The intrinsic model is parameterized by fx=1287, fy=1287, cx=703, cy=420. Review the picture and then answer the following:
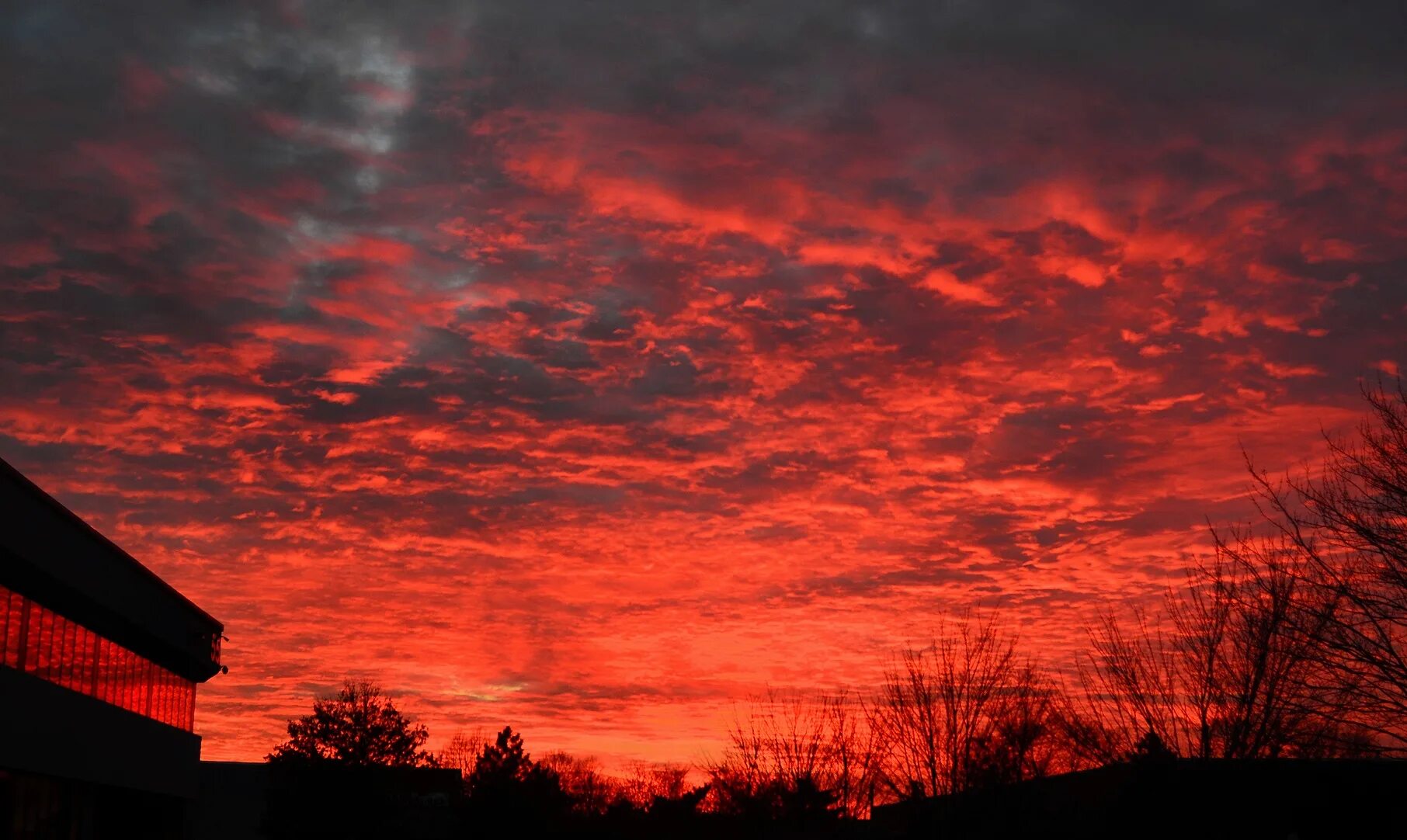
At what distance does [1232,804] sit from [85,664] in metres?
38.2

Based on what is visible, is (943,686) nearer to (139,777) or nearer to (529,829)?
(139,777)

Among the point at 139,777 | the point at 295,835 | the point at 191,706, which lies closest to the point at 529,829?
the point at 295,835

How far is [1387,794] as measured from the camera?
28391 millimetres

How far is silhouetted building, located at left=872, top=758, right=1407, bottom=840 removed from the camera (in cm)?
2888

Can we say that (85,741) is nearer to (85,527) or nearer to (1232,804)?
(85,527)

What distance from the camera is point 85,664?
46.2 m

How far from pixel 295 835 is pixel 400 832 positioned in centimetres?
591

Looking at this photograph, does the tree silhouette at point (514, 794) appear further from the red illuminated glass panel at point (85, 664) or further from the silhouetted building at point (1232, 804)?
the silhouetted building at point (1232, 804)

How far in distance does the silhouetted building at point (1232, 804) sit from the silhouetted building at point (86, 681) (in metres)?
29.7

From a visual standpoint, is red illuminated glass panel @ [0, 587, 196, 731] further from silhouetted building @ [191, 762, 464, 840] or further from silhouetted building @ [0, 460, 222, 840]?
silhouetted building @ [191, 762, 464, 840]

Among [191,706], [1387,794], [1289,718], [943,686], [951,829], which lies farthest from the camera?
[191,706]

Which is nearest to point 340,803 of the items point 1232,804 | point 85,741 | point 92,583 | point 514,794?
point 514,794

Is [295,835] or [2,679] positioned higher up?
[2,679]

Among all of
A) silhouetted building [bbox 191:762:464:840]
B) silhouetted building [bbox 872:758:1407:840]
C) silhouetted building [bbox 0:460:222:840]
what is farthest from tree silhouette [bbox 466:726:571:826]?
silhouetted building [bbox 872:758:1407:840]
